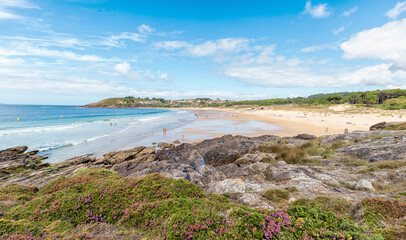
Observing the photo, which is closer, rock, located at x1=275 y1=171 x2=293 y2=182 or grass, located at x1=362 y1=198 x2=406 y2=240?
grass, located at x1=362 y1=198 x2=406 y2=240

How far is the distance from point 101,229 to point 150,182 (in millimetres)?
1952

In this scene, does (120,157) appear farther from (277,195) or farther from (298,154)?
(298,154)

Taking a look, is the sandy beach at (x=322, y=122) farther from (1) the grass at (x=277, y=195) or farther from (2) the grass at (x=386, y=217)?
(2) the grass at (x=386, y=217)

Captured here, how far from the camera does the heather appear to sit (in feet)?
12.3

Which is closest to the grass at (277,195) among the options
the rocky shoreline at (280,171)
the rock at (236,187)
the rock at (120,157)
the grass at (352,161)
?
the rocky shoreline at (280,171)

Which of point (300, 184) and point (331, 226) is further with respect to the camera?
point (300, 184)

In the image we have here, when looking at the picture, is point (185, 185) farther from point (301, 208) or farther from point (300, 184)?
point (300, 184)

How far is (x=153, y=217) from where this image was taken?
15.2ft

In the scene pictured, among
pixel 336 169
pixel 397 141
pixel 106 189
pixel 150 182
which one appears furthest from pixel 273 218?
pixel 397 141

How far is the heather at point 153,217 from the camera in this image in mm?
3734

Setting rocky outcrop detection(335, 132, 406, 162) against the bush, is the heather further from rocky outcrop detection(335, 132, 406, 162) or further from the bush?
the bush

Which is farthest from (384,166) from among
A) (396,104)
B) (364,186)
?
(396,104)

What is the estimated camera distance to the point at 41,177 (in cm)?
1288

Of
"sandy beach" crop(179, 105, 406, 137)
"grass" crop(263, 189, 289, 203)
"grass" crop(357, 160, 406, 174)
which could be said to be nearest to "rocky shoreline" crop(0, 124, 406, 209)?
"grass" crop(357, 160, 406, 174)
